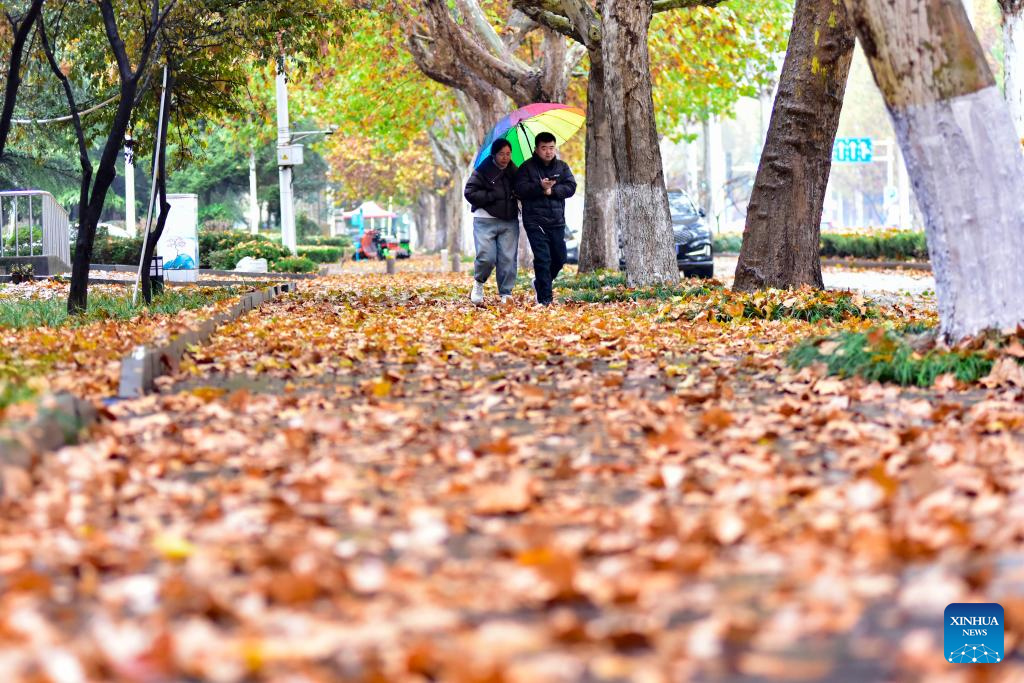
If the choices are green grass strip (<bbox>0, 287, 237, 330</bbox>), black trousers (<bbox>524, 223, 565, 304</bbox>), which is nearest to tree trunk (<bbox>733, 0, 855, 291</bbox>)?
black trousers (<bbox>524, 223, 565, 304</bbox>)

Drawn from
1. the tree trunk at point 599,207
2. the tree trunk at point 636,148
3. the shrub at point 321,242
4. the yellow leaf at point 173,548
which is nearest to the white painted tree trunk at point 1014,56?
the tree trunk at point 636,148

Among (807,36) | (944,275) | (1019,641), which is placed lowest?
(1019,641)

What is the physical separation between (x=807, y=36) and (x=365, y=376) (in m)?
7.36

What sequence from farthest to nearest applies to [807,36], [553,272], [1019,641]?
[553,272] → [807,36] → [1019,641]

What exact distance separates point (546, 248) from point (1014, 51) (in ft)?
30.6

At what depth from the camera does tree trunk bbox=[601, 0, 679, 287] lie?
1853cm

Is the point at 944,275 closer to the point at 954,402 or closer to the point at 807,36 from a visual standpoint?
the point at 954,402

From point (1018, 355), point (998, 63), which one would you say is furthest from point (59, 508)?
Answer: point (998, 63)

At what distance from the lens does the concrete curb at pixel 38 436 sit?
5395 mm

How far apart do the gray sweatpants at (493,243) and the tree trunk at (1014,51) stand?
879 cm

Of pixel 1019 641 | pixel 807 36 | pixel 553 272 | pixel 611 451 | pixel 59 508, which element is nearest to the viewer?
pixel 1019 641

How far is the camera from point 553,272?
1703 centimetres

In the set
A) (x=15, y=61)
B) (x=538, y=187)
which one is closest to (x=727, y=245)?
(x=538, y=187)

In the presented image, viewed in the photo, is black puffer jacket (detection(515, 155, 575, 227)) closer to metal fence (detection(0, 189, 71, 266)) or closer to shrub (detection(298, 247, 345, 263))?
metal fence (detection(0, 189, 71, 266))
